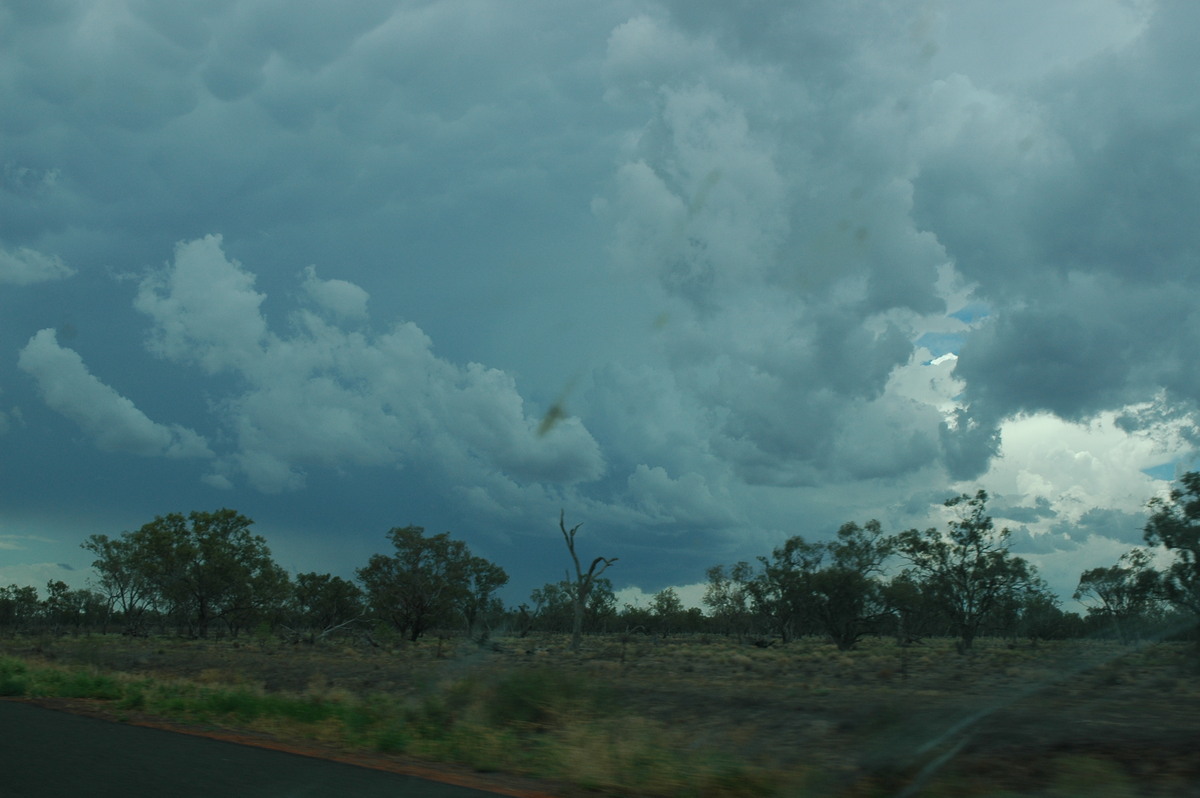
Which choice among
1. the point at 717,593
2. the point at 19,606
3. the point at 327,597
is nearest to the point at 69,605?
the point at 19,606

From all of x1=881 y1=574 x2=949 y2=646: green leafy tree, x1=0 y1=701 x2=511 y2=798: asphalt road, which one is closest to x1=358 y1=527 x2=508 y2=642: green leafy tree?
x1=881 y1=574 x2=949 y2=646: green leafy tree

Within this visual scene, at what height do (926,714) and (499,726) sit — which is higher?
(926,714)

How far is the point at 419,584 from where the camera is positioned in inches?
2505

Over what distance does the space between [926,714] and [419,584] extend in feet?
181

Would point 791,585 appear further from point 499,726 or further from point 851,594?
point 499,726

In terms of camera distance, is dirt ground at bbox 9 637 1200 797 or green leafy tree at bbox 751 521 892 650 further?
green leafy tree at bbox 751 521 892 650

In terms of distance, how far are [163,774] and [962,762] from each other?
8.57 metres

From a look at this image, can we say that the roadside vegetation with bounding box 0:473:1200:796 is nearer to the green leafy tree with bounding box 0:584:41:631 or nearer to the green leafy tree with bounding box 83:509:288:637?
the green leafy tree with bounding box 83:509:288:637

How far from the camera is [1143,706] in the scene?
1495 cm

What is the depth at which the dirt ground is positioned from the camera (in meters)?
9.08

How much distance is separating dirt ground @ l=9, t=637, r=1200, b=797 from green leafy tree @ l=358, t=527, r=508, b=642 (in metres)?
29.2

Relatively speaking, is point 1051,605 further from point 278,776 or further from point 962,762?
point 278,776

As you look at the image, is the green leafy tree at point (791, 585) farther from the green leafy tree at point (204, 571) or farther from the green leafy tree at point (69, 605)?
the green leafy tree at point (69, 605)

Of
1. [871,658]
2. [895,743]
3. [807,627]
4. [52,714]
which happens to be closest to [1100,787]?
[895,743]
